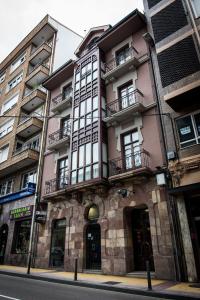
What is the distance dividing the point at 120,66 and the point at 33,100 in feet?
34.0

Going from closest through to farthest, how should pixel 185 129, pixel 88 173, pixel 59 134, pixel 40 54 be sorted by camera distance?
pixel 185 129 < pixel 88 173 < pixel 59 134 < pixel 40 54

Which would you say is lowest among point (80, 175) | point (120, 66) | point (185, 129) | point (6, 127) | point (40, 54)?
point (80, 175)

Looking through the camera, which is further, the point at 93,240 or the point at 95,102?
the point at 95,102

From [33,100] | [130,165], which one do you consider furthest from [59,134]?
[130,165]

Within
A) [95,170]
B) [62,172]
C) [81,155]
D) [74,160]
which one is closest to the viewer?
[95,170]

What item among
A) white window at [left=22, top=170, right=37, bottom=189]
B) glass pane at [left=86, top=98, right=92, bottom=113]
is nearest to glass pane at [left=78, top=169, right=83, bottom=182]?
glass pane at [left=86, top=98, right=92, bottom=113]

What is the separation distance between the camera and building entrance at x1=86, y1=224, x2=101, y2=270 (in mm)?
12844

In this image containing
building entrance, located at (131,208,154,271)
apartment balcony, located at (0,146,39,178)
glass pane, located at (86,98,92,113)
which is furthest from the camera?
apartment balcony, located at (0,146,39,178)

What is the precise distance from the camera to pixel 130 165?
42.7ft

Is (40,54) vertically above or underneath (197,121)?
above

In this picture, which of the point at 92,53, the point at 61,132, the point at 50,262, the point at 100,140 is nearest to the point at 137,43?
the point at 92,53

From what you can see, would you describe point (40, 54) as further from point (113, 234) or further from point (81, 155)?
point (113, 234)

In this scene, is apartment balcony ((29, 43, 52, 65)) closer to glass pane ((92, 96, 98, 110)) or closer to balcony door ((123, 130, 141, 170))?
glass pane ((92, 96, 98, 110))

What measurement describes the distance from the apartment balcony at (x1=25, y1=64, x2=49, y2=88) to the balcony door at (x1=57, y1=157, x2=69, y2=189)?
10.0m
